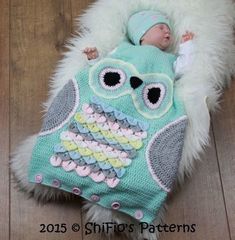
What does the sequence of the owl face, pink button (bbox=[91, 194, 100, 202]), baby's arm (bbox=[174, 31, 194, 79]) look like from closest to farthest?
pink button (bbox=[91, 194, 100, 202])
the owl face
baby's arm (bbox=[174, 31, 194, 79])

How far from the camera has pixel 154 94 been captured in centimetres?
127

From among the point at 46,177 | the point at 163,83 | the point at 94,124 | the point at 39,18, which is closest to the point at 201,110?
the point at 163,83

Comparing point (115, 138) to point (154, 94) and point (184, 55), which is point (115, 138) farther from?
point (184, 55)

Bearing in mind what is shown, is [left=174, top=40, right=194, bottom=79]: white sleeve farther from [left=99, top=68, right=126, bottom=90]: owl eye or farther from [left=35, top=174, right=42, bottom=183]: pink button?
[left=35, top=174, right=42, bottom=183]: pink button

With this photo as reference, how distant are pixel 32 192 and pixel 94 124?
25 centimetres

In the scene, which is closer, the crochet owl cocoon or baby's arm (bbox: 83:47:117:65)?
the crochet owl cocoon

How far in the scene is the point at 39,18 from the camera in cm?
151

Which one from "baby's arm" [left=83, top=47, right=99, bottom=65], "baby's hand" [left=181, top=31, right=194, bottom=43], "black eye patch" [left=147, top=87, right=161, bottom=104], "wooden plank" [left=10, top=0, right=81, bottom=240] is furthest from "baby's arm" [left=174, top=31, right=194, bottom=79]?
"wooden plank" [left=10, top=0, right=81, bottom=240]

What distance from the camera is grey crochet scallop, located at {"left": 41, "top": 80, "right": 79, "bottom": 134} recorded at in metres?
1.21

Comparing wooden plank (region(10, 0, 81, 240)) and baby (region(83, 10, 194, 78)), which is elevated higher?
baby (region(83, 10, 194, 78))

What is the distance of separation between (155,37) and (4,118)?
1.63 ft

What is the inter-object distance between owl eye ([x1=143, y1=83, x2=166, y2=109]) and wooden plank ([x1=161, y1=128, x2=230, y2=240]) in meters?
0.22

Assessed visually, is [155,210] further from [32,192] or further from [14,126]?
[14,126]

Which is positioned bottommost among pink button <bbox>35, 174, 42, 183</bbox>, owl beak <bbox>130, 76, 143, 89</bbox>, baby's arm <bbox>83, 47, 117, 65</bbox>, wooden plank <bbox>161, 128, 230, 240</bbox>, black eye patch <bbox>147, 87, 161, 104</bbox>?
wooden plank <bbox>161, 128, 230, 240</bbox>
